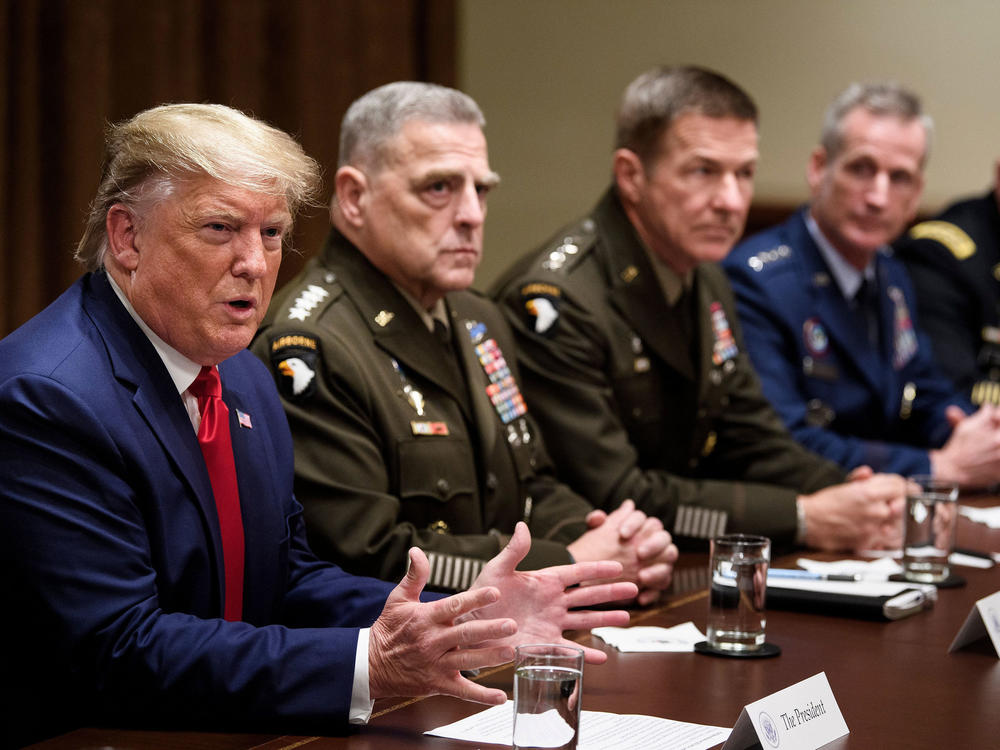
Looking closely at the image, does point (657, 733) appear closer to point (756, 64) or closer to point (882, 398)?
point (882, 398)

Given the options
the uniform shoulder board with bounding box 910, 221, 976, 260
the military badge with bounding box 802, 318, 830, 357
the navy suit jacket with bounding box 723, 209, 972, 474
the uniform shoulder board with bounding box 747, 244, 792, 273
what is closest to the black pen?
the navy suit jacket with bounding box 723, 209, 972, 474

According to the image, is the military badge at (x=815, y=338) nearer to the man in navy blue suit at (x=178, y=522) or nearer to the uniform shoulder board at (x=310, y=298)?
the uniform shoulder board at (x=310, y=298)

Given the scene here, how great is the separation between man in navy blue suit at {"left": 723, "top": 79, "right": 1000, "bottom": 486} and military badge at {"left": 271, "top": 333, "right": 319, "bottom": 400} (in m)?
1.71

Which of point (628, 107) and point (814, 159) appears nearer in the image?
point (628, 107)

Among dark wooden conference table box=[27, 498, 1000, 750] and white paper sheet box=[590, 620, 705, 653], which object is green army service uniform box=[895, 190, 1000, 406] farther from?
white paper sheet box=[590, 620, 705, 653]

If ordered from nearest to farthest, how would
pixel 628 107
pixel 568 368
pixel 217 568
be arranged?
pixel 217 568 → pixel 568 368 → pixel 628 107

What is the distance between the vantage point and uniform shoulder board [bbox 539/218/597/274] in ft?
10.1

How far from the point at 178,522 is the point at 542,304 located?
144 centimetres

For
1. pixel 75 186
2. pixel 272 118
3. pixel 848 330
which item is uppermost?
pixel 272 118

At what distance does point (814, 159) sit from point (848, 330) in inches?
24.0

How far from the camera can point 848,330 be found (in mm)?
3842

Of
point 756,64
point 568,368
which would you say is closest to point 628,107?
point 568,368

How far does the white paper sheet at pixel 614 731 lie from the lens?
1.44m

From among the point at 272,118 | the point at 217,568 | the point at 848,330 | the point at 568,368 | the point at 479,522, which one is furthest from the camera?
the point at 272,118
